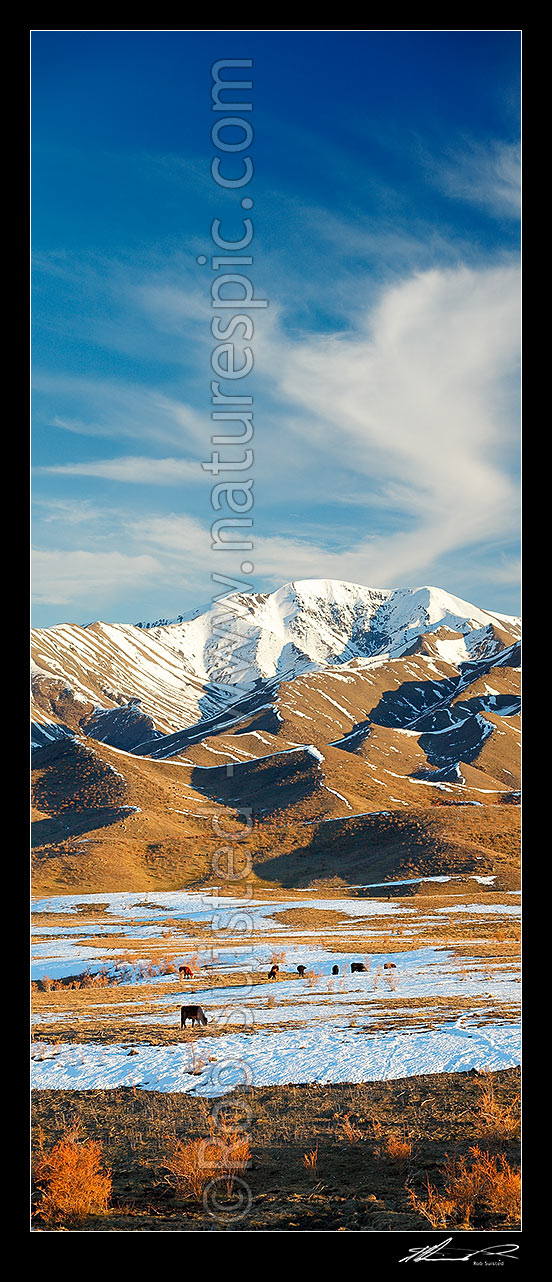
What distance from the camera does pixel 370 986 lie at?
1359cm

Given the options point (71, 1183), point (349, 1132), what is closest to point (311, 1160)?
point (349, 1132)

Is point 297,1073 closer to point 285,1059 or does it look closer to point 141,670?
point 285,1059

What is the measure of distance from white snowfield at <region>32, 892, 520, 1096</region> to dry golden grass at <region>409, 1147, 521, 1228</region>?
2486 millimetres

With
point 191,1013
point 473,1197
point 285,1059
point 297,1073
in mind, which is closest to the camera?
point 473,1197

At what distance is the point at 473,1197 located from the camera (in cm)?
545

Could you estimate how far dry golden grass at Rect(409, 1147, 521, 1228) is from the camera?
5.27 meters

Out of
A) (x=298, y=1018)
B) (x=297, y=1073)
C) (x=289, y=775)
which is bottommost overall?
(x=298, y=1018)

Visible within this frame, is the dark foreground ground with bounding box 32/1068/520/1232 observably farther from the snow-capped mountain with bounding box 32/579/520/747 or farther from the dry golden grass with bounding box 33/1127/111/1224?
the snow-capped mountain with bounding box 32/579/520/747

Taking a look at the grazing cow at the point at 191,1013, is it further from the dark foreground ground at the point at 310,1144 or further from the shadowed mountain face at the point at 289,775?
the shadowed mountain face at the point at 289,775

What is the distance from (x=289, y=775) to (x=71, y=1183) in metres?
53.1

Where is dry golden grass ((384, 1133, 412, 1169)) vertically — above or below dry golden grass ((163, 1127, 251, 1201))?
below

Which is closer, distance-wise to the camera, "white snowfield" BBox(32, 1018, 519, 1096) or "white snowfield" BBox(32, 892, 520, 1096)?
"white snowfield" BBox(32, 1018, 519, 1096)

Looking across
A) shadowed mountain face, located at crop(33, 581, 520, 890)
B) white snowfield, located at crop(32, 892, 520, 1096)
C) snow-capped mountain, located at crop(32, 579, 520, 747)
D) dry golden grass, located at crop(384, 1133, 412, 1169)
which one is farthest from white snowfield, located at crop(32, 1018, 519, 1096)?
snow-capped mountain, located at crop(32, 579, 520, 747)
